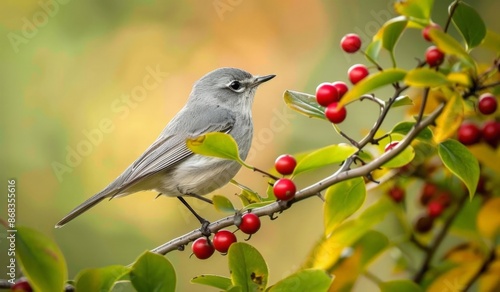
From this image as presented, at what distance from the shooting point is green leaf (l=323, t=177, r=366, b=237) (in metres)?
1.86

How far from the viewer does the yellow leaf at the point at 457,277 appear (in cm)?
230

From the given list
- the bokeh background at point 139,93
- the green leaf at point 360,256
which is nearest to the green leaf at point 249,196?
the green leaf at point 360,256

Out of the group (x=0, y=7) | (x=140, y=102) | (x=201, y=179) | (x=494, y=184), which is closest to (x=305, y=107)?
(x=494, y=184)

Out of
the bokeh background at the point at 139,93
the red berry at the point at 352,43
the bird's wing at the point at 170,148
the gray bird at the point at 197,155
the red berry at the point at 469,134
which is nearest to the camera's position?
the red berry at the point at 352,43

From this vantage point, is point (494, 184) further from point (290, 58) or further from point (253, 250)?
point (290, 58)

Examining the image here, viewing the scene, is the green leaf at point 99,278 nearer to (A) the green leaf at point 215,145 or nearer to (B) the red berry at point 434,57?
(A) the green leaf at point 215,145

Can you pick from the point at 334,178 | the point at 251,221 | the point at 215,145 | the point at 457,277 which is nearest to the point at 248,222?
the point at 251,221


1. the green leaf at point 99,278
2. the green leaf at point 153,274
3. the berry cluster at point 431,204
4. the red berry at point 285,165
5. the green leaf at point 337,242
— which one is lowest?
the berry cluster at point 431,204

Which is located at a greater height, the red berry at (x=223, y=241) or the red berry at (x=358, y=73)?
the red berry at (x=358, y=73)

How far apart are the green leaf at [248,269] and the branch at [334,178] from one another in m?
0.20

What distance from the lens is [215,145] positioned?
185 cm

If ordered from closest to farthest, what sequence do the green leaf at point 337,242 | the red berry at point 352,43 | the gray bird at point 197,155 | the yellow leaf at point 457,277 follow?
the red berry at point 352,43 < the green leaf at point 337,242 < the yellow leaf at point 457,277 < the gray bird at point 197,155

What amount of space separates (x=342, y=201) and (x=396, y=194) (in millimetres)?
841

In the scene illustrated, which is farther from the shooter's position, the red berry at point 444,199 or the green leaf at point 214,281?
the red berry at point 444,199
